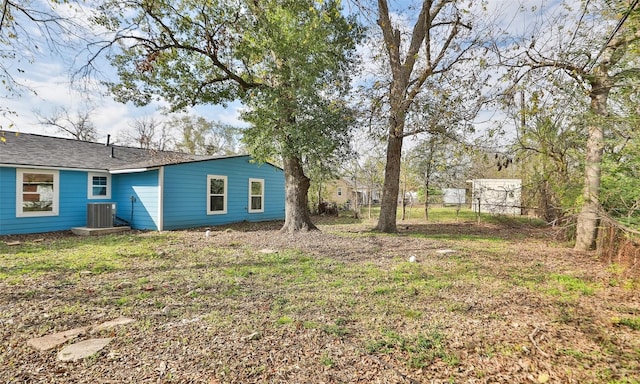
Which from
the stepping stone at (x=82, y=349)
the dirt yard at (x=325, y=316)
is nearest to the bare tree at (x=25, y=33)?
the dirt yard at (x=325, y=316)

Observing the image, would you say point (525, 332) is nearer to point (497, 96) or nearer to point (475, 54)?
point (497, 96)

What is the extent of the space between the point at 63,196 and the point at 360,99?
9.74 metres

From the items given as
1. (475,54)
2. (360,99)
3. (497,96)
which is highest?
(475,54)

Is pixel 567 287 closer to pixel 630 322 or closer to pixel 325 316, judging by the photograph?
pixel 630 322

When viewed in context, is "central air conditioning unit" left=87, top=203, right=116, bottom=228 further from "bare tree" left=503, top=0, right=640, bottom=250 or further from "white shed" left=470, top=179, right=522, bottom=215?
"white shed" left=470, top=179, right=522, bottom=215

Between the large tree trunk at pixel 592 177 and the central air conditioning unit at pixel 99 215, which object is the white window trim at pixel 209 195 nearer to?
the central air conditioning unit at pixel 99 215

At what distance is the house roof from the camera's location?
9.16 metres

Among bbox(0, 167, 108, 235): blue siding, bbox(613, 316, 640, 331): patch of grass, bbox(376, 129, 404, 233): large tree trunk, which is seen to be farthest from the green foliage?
bbox(613, 316, 640, 331): patch of grass

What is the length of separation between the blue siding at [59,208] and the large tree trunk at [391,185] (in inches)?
387

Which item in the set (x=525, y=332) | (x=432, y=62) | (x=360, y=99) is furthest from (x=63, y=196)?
(x=525, y=332)

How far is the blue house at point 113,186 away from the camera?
Result: 29.6ft

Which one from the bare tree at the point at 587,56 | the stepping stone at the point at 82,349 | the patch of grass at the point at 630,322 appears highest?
the bare tree at the point at 587,56

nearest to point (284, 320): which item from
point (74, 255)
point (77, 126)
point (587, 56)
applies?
point (74, 255)

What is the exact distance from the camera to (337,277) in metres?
4.76
